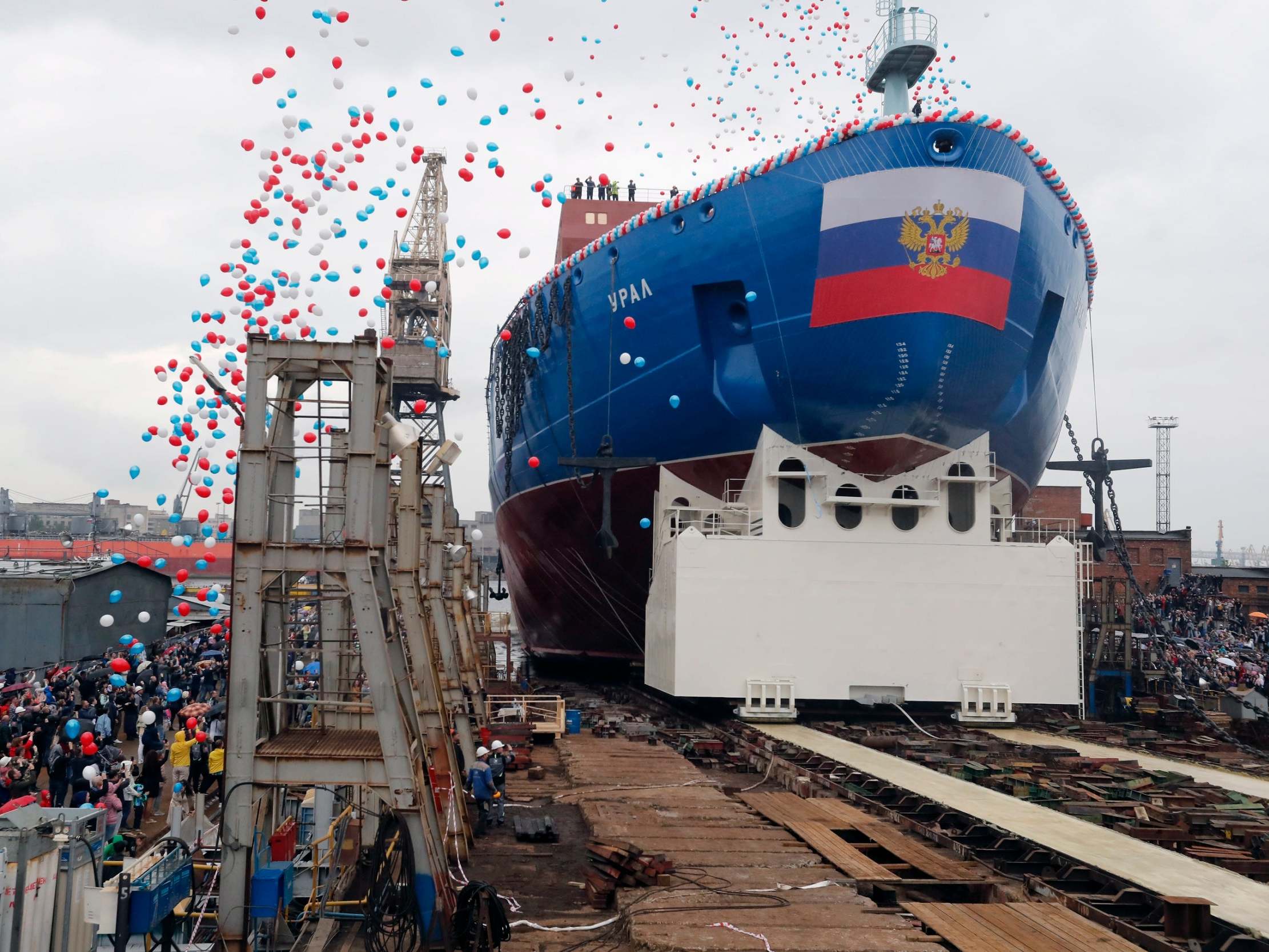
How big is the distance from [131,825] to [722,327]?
11.9 meters

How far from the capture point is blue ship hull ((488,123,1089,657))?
16.9 meters

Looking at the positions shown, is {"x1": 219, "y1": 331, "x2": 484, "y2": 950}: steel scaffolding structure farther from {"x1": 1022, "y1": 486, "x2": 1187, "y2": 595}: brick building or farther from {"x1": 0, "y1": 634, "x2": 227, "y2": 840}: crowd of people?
{"x1": 1022, "y1": 486, "x2": 1187, "y2": 595}: brick building

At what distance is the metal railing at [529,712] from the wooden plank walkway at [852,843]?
5634 mm

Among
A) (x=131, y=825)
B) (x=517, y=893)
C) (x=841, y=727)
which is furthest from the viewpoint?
(x=841, y=727)

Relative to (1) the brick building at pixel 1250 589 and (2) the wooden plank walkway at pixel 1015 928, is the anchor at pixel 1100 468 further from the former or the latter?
(1) the brick building at pixel 1250 589

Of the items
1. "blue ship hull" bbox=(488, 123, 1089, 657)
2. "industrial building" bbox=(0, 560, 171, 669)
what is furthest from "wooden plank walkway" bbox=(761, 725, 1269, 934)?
"industrial building" bbox=(0, 560, 171, 669)

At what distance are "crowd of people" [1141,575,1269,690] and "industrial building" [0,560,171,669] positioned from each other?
62.6 ft

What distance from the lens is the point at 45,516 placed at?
95812mm

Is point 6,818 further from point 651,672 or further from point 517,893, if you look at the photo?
point 651,672

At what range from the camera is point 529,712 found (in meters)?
19.4

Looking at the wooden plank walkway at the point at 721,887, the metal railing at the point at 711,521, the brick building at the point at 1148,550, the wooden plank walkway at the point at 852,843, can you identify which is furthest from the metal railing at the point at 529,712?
the brick building at the point at 1148,550

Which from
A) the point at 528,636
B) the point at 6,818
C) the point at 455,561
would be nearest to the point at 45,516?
the point at 528,636

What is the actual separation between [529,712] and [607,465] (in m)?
4.77

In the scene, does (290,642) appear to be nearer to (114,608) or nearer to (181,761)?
(181,761)
